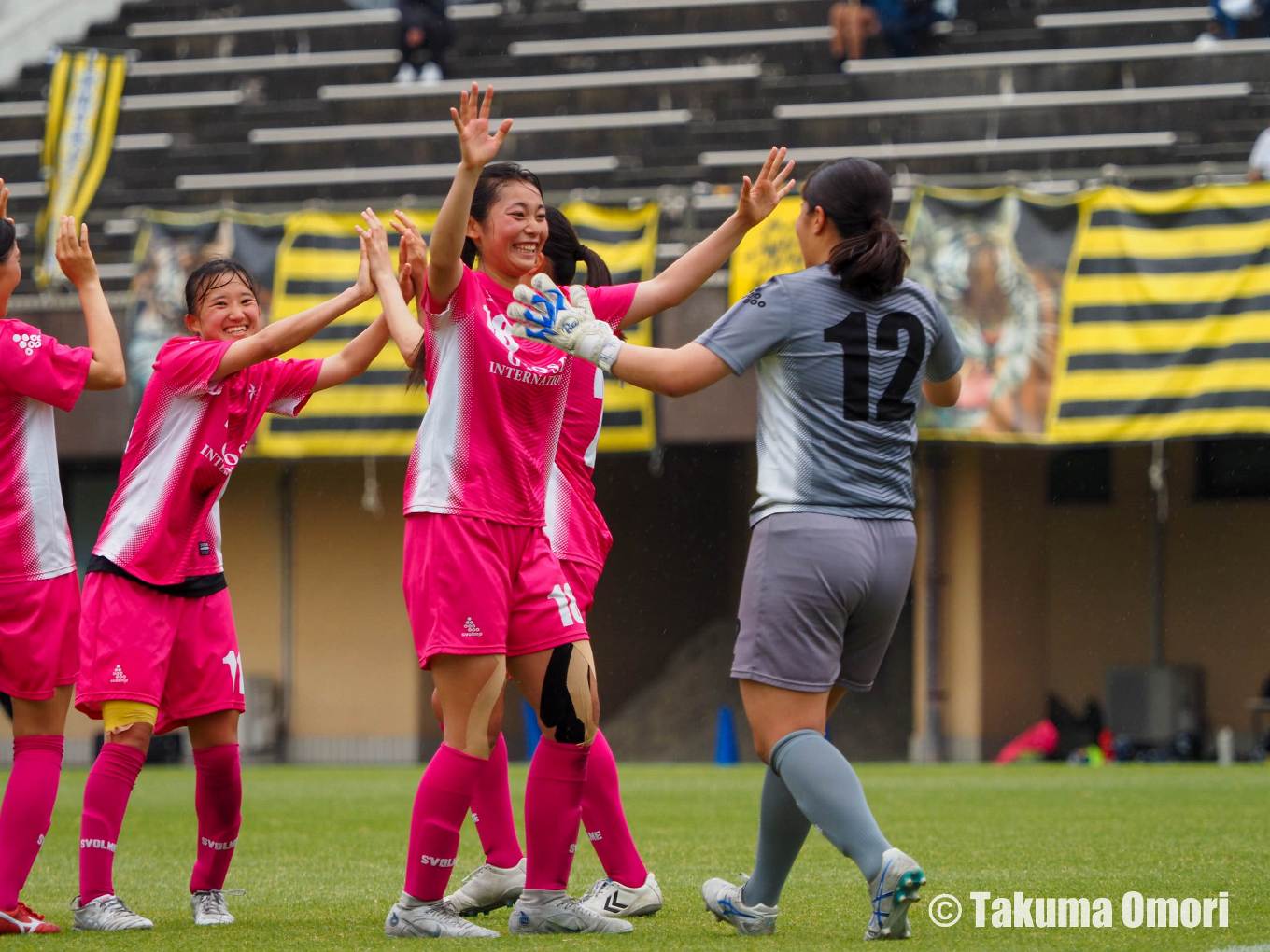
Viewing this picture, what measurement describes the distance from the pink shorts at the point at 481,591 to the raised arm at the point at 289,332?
0.67 m

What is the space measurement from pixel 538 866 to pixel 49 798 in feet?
4.91

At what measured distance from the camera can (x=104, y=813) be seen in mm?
5195

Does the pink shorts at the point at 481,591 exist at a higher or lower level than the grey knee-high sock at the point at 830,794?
higher

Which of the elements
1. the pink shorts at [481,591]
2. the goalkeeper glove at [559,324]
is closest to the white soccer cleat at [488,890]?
the pink shorts at [481,591]

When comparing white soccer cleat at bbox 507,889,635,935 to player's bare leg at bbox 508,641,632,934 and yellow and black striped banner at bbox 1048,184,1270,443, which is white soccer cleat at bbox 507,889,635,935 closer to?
player's bare leg at bbox 508,641,632,934

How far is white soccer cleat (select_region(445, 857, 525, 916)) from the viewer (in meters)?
5.49

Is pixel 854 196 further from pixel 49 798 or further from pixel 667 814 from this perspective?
pixel 667 814

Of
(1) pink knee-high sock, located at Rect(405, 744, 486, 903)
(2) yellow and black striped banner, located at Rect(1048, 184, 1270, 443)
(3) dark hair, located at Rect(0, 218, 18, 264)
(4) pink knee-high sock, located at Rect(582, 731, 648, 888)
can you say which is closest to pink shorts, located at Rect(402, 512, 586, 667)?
(1) pink knee-high sock, located at Rect(405, 744, 486, 903)

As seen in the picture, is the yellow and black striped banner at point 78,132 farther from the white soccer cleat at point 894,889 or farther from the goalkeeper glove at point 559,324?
the white soccer cleat at point 894,889

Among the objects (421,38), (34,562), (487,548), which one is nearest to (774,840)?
(487,548)

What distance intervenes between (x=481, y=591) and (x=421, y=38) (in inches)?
728

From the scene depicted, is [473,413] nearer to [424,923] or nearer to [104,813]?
[424,923]

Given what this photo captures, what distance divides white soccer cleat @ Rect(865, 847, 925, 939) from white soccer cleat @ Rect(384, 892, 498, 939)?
41.7 inches

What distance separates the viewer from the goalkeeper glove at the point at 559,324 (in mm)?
4523
